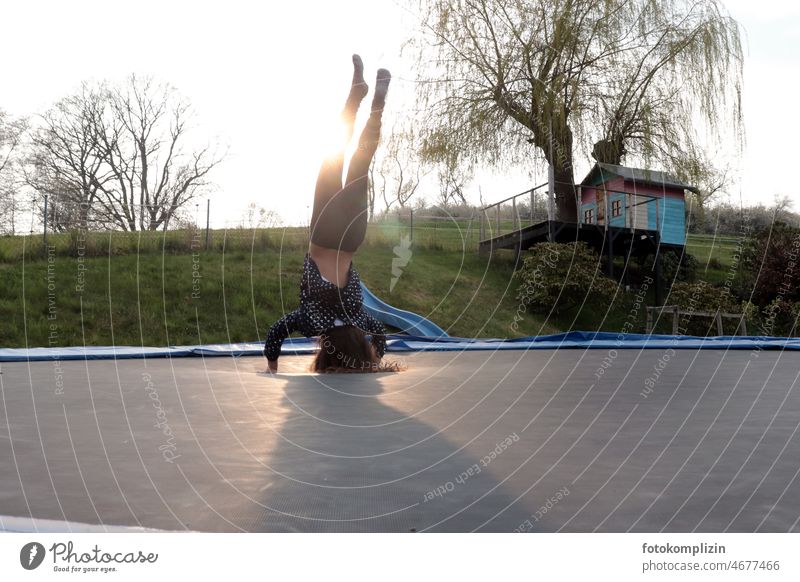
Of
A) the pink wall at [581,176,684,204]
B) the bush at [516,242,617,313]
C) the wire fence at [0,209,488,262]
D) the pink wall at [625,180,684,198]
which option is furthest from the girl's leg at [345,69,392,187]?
the pink wall at [625,180,684,198]

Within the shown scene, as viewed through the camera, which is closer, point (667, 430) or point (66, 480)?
point (66, 480)

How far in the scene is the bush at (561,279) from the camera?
40.9 ft

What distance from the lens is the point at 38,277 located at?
10406mm

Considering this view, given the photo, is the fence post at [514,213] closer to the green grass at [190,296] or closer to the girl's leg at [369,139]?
the green grass at [190,296]

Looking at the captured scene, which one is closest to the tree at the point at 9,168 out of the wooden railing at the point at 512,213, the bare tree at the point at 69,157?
the bare tree at the point at 69,157

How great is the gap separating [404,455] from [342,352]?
9.80 feet

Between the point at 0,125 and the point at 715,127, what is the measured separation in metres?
14.8

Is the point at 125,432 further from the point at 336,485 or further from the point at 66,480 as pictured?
the point at 336,485

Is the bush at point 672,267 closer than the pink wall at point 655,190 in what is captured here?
Yes

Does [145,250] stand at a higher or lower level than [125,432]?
higher

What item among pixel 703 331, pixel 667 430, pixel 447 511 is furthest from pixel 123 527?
pixel 703 331

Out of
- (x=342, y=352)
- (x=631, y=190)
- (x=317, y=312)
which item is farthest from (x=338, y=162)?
(x=631, y=190)

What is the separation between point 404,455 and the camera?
2346mm

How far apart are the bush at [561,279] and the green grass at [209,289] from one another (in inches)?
10.4
